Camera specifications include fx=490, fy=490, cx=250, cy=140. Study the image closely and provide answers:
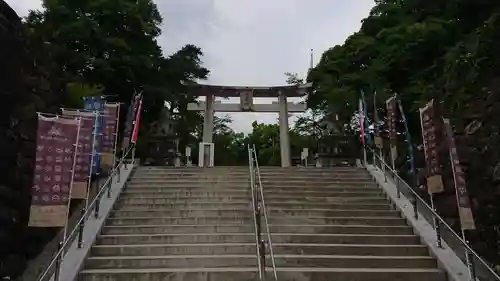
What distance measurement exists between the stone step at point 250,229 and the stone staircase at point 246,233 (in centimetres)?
1

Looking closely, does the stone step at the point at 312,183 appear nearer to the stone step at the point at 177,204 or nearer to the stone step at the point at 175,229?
the stone step at the point at 177,204

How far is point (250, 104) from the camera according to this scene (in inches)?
748

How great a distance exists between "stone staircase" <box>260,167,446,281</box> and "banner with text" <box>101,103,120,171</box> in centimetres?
300

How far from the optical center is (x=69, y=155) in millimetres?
5992

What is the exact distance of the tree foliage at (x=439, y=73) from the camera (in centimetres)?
744

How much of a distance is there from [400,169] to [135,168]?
5.69 metres

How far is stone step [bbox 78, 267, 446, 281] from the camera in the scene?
5629 mm

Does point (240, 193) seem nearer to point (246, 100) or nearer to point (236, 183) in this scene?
point (236, 183)

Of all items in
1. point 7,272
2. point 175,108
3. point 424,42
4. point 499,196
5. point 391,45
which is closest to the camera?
point 7,272

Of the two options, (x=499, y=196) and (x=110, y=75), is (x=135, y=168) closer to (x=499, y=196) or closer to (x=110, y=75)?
(x=110, y=75)

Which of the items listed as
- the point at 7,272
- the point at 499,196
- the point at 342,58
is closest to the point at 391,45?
the point at 342,58

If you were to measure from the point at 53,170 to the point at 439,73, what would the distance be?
8294 millimetres

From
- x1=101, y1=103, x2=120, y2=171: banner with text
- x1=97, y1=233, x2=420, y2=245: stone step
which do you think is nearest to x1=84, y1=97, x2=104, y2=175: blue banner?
x1=101, y1=103, x2=120, y2=171: banner with text

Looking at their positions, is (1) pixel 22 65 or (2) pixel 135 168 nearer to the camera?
(1) pixel 22 65
